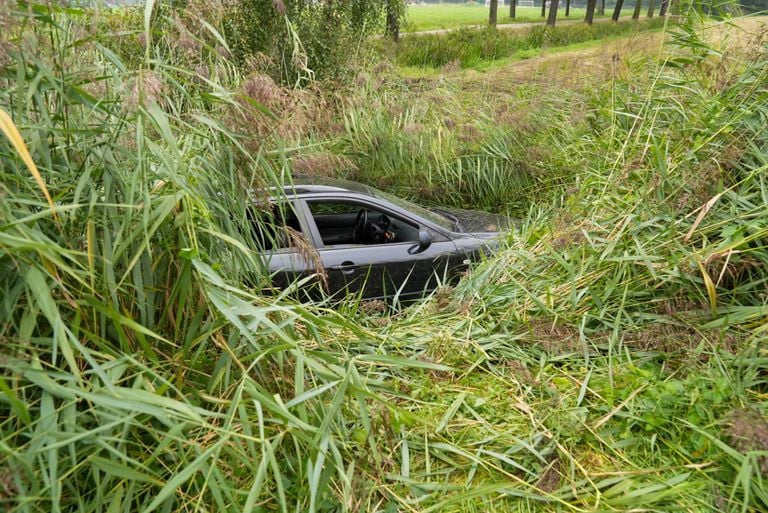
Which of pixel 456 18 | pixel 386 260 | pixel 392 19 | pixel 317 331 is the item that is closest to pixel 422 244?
pixel 386 260

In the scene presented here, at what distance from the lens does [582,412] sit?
8.39 feet

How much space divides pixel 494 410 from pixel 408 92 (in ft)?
20.8

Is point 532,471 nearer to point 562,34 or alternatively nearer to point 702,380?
point 702,380

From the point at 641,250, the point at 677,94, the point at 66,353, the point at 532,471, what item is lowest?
the point at 532,471

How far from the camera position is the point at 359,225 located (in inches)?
219

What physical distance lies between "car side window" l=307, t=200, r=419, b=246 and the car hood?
61 centimetres

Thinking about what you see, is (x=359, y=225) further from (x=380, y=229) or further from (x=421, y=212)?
(x=421, y=212)

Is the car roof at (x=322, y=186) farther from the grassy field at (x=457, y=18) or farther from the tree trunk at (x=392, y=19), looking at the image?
the grassy field at (x=457, y=18)

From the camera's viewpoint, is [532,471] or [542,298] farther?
[542,298]

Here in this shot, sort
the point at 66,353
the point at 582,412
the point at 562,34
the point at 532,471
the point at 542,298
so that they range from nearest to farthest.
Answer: the point at 66,353 → the point at 532,471 → the point at 582,412 → the point at 542,298 → the point at 562,34

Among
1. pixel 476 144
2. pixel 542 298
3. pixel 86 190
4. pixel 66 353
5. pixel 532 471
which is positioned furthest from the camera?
pixel 476 144

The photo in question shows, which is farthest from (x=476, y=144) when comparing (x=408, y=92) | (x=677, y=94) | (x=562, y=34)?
(x=562, y=34)

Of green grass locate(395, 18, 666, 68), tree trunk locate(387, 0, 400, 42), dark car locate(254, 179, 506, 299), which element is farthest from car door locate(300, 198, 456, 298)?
green grass locate(395, 18, 666, 68)

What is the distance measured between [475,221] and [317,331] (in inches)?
152
